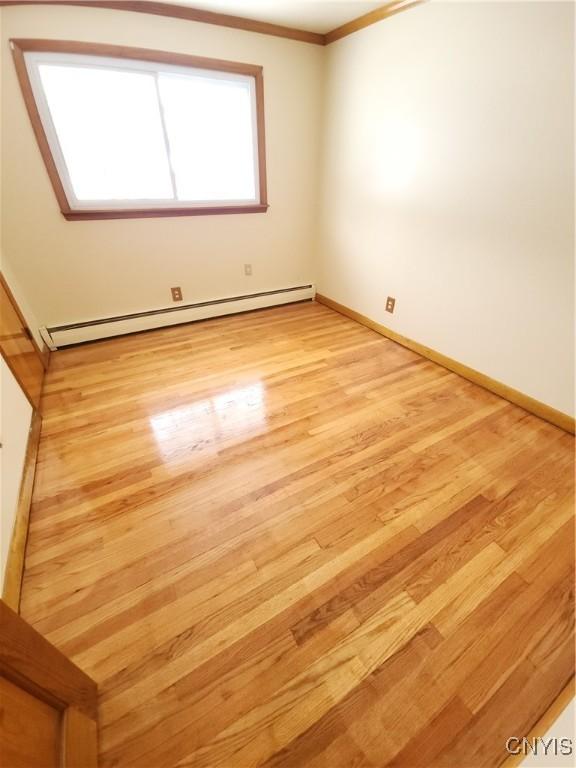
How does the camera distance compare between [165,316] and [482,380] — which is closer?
[482,380]

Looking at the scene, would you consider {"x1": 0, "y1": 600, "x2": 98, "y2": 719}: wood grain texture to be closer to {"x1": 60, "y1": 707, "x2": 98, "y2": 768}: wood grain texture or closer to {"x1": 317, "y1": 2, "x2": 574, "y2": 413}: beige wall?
{"x1": 60, "y1": 707, "x2": 98, "y2": 768}: wood grain texture

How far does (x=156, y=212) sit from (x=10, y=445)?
6.10ft

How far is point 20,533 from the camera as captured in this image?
1.17 m

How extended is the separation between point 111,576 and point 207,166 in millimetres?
2734

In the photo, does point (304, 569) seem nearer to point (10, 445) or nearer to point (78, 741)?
point (78, 741)

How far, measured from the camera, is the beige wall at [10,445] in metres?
1.10

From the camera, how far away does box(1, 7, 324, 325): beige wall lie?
1.84 m

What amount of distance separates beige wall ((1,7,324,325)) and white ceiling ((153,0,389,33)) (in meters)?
0.12

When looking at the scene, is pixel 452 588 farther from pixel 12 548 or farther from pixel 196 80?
pixel 196 80

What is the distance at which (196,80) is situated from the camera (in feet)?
7.14

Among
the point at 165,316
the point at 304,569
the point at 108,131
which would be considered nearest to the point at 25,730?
the point at 304,569

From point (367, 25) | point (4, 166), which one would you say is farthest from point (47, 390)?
point (367, 25)

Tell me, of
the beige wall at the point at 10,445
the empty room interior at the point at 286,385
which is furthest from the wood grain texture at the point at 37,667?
the beige wall at the point at 10,445

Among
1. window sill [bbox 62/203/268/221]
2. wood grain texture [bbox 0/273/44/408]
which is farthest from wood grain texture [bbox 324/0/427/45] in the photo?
wood grain texture [bbox 0/273/44/408]
